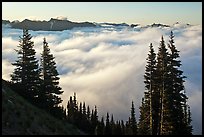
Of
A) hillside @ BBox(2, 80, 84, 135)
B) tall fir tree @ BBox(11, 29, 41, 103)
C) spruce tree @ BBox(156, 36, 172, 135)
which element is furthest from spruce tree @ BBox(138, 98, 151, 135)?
hillside @ BBox(2, 80, 84, 135)

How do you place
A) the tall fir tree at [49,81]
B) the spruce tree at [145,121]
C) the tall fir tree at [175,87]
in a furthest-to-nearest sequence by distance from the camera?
the spruce tree at [145,121] → the tall fir tree at [49,81] → the tall fir tree at [175,87]

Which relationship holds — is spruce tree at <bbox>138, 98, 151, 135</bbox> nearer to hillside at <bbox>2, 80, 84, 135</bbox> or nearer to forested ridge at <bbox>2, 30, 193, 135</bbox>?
forested ridge at <bbox>2, 30, 193, 135</bbox>

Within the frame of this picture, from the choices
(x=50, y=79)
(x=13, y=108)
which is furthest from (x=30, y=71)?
(x=13, y=108)

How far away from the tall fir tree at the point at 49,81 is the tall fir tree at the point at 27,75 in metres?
1.09

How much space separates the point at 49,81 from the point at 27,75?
295cm

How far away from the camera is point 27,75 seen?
156 feet

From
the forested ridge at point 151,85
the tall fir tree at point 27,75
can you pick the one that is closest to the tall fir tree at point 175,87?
the forested ridge at point 151,85

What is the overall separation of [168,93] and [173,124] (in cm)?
358

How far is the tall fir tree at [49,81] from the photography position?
48.3 m

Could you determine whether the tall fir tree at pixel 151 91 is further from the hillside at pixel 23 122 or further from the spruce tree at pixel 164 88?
the hillside at pixel 23 122

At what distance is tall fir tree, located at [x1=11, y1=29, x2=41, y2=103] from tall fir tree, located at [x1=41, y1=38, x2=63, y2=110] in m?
1.09

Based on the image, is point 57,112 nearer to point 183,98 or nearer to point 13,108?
point 183,98

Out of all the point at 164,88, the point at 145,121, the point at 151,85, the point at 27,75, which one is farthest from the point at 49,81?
the point at 164,88

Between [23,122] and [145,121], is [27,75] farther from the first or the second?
[23,122]
